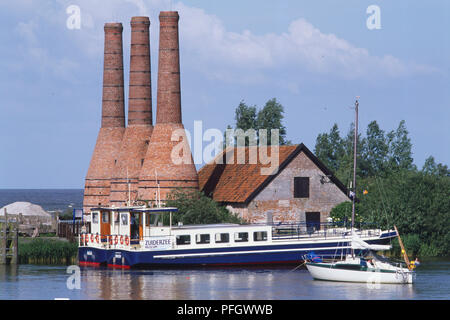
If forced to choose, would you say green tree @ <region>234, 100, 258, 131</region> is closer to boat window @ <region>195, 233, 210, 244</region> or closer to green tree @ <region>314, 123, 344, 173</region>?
green tree @ <region>314, 123, 344, 173</region>

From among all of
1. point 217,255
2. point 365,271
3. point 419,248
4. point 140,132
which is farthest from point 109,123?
point 365,271

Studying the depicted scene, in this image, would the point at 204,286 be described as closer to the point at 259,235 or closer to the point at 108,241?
the point at 259,235

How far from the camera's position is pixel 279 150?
65938mm

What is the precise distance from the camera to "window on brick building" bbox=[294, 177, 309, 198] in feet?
212

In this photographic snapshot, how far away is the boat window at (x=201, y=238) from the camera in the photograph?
52.3 meters

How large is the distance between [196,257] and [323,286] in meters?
9.80

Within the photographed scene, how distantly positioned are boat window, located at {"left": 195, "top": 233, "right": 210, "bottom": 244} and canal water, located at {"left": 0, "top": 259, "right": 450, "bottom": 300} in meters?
2.07

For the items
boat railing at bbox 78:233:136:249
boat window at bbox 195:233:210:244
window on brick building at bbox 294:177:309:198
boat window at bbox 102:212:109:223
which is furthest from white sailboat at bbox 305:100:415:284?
window on brick building at bbox 294:177:309:198

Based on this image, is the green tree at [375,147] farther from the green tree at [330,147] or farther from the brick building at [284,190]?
the brick building at [284,190]

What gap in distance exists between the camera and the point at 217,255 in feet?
172

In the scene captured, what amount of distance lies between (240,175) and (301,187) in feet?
14.1
